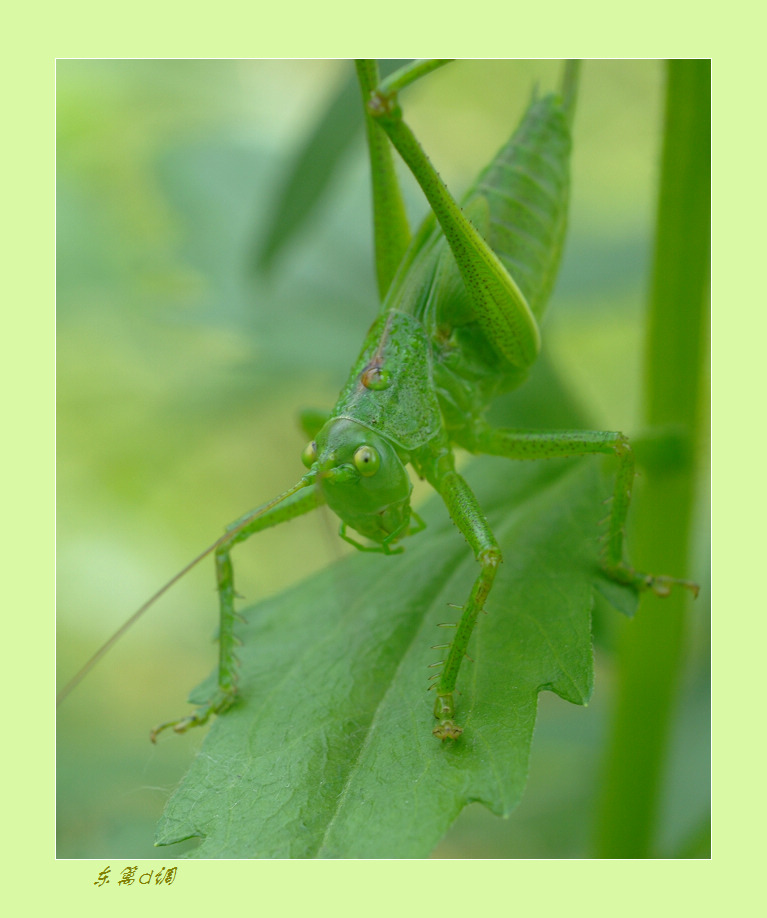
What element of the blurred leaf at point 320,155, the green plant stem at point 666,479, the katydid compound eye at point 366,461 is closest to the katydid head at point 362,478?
the katydid compound eye at point 366,461

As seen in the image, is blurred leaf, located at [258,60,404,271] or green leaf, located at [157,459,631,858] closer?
green leaf, located at [157,459,631,858]

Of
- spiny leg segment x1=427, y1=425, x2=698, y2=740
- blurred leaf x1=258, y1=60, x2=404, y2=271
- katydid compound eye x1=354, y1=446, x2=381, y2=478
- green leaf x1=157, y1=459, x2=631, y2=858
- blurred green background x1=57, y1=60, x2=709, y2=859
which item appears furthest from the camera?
blurred green background x1=57, y1=60, x2=709, y2=859

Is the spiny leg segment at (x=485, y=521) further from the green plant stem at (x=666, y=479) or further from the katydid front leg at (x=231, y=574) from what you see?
the katydid front leg at (x=231, y=574)

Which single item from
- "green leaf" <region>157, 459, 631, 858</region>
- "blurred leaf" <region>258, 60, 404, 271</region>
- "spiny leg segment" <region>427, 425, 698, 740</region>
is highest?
"blurred leaf" <region>258, 60, 404, 271</region>

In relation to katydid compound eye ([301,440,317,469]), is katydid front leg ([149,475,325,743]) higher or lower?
lower

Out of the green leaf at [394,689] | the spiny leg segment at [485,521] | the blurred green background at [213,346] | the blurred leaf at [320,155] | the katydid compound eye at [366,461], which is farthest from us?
the blurred green background at [213,346]

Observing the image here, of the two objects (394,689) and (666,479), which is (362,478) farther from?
(666,479)

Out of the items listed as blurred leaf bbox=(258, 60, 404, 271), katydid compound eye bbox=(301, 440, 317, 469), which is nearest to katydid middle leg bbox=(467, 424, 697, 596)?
katydid compound eye bbox=(301, 440, 317, 469)

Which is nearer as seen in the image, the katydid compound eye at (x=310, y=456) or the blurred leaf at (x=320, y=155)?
the katydid compound eye at (x=310, y=456)

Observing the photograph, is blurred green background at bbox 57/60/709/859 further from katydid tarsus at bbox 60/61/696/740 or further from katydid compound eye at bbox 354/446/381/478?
katydid compound eye at bbox 354/446/381/478
